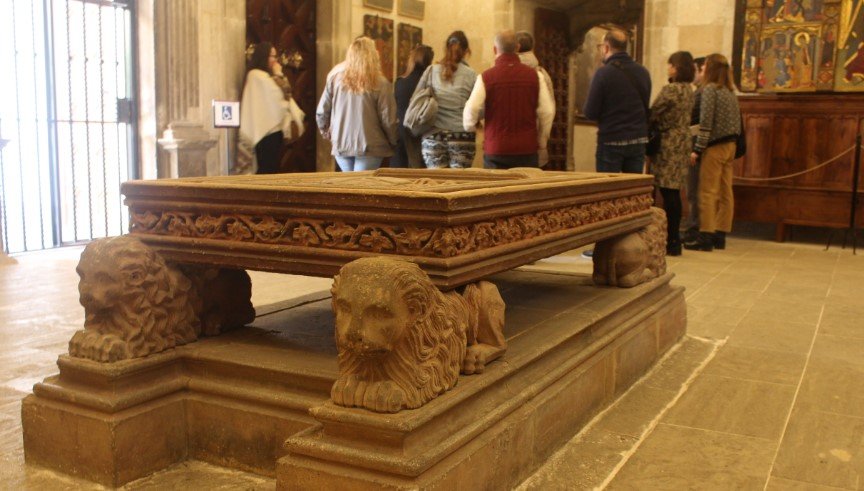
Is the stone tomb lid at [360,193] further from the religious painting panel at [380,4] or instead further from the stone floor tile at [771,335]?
the religious painting panel at [380,4]

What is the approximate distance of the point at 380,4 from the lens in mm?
11531

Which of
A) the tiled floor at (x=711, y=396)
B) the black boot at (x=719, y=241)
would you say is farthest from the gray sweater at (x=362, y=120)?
the black boot at (x=719, y=241)

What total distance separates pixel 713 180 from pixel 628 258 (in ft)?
15.9

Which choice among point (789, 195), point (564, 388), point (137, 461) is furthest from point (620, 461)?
point (789, 195)

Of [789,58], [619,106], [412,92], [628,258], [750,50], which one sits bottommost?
[628,258]

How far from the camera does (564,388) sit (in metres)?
3.24

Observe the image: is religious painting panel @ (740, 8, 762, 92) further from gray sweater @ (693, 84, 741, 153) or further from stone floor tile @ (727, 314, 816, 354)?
stone floor tile @ (727, 314, 816, 354)

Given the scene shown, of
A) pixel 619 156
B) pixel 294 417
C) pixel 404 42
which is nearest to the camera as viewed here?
pixel 294 417

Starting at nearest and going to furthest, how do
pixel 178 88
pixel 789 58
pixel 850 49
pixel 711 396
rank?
pixel 711 396 → pixel 178 88 → pixel 850 49 → pixel 789 58

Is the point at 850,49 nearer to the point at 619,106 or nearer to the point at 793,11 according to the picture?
the point at 793,11

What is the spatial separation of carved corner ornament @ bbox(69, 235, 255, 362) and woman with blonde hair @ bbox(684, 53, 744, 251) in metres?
6.64

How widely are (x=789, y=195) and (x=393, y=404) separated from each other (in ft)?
27.8

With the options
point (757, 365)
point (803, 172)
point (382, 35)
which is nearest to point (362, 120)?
point (757, 365)

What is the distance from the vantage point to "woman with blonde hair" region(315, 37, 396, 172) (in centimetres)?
754
